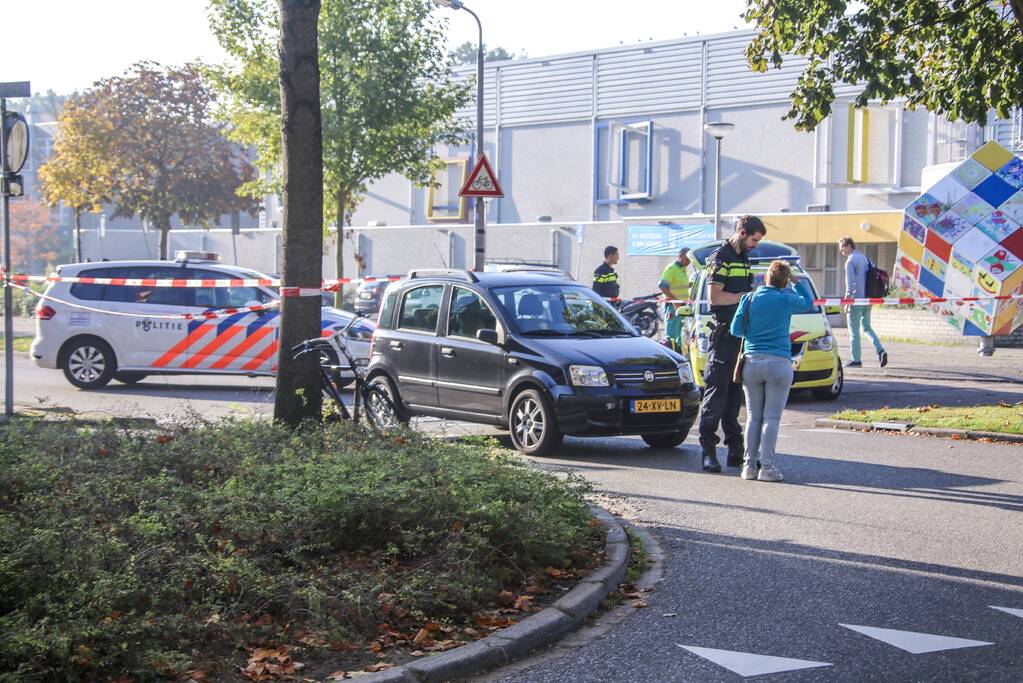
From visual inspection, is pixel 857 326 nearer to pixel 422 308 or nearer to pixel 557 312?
pixel 557 312

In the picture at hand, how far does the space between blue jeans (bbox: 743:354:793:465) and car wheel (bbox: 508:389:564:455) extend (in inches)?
76.7

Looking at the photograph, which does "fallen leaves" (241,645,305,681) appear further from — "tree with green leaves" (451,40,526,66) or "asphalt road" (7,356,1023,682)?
"tree with green leaves" (451,40,526,66)

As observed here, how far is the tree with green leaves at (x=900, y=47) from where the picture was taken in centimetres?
1298

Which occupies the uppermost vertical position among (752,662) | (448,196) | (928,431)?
(448,196)

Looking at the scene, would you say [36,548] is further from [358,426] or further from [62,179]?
[62,179]

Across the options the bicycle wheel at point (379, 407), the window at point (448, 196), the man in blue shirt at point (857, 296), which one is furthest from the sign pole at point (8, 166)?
the window at point (448, 196)

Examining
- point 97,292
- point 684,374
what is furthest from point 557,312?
point 97,292

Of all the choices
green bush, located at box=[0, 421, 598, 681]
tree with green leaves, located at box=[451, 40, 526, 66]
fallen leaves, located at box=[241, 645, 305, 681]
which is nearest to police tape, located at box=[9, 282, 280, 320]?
green bush, located at box=[0, 421, 598, 681]

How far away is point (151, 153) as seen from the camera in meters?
42.5

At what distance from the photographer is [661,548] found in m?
7.74

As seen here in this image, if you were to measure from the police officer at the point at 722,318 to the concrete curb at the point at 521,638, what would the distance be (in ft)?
12.3

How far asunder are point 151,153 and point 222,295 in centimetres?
2674

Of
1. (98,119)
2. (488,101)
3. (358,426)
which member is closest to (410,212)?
(488,101)

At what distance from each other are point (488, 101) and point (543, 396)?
127ft
